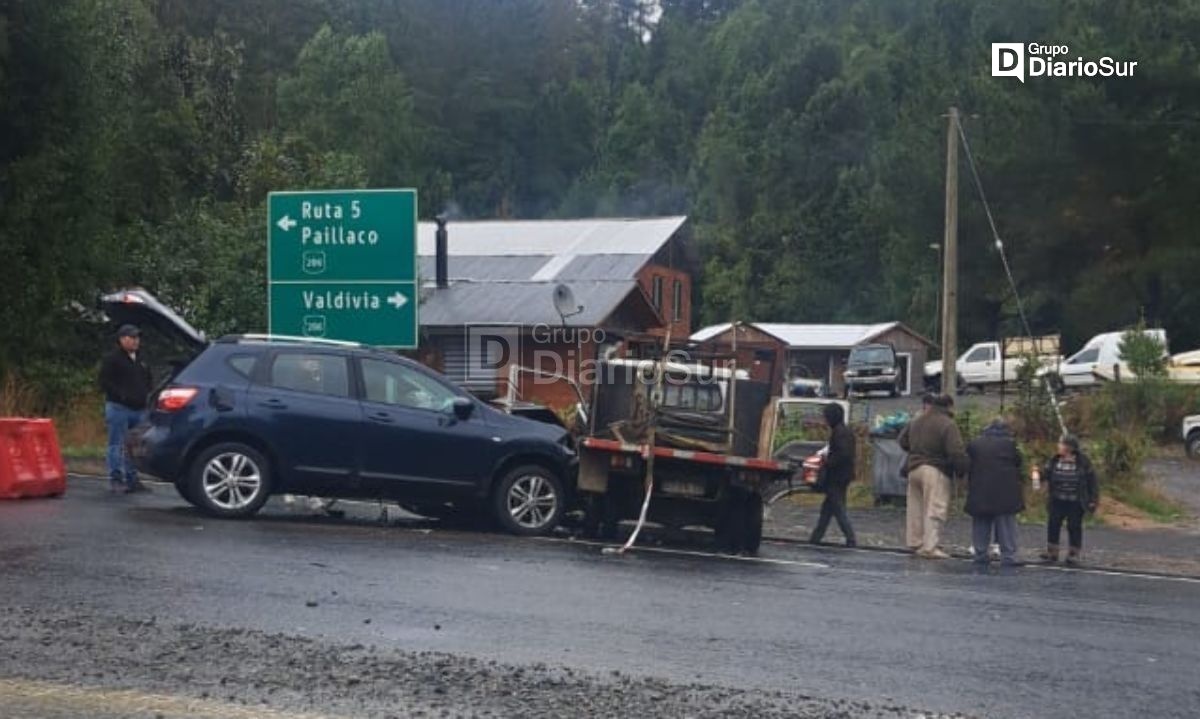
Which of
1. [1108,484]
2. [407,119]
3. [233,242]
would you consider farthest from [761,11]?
[1108,484]

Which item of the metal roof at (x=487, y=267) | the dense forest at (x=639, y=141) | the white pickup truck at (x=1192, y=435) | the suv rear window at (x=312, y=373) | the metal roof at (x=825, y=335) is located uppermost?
the dense forest at (x=639, y=141)

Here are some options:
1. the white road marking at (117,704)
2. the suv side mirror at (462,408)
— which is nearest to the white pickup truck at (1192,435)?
the suv side mirror at (462,408)

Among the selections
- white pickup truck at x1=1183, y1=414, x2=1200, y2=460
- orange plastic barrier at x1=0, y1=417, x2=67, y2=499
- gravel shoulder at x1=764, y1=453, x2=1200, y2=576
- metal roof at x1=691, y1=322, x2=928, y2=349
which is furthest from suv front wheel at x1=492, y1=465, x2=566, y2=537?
metal roof at x1=691, y1=322, x2=928, y2=349

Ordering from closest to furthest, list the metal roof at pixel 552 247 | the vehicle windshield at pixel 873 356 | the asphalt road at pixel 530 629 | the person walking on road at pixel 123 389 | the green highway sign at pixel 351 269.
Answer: the asphalt road at pixel 530 629 → the person walking on road at pixel 123 389 → the green highway sign at pixel 351 269 → the metal roof at pixel 552 247 → the vehicle windshield at pixel 873 356

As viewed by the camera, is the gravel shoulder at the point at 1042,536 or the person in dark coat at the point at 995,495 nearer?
the person in dark coat at the point at 995,495

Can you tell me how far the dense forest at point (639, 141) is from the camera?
2609cm

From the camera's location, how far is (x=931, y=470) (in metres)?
15.9

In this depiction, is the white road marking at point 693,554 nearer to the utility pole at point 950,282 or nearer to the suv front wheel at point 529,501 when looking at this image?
the suv front wheel at point 529,501

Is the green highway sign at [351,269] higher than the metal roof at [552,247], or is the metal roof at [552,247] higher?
the metal roof at [552,247]

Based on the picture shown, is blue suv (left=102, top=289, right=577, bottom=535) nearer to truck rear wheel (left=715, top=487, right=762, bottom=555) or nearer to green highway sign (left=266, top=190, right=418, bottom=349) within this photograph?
truck rear wheel (left=715, top=487, right=762, bottom=555)

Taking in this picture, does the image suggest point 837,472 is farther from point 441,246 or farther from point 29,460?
point 441,246

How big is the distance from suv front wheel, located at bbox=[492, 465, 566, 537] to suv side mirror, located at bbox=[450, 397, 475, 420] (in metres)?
0.69

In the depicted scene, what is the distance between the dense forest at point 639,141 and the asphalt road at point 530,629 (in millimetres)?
13013

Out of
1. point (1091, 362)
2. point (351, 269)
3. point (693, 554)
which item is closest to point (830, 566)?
point (693, 554)
